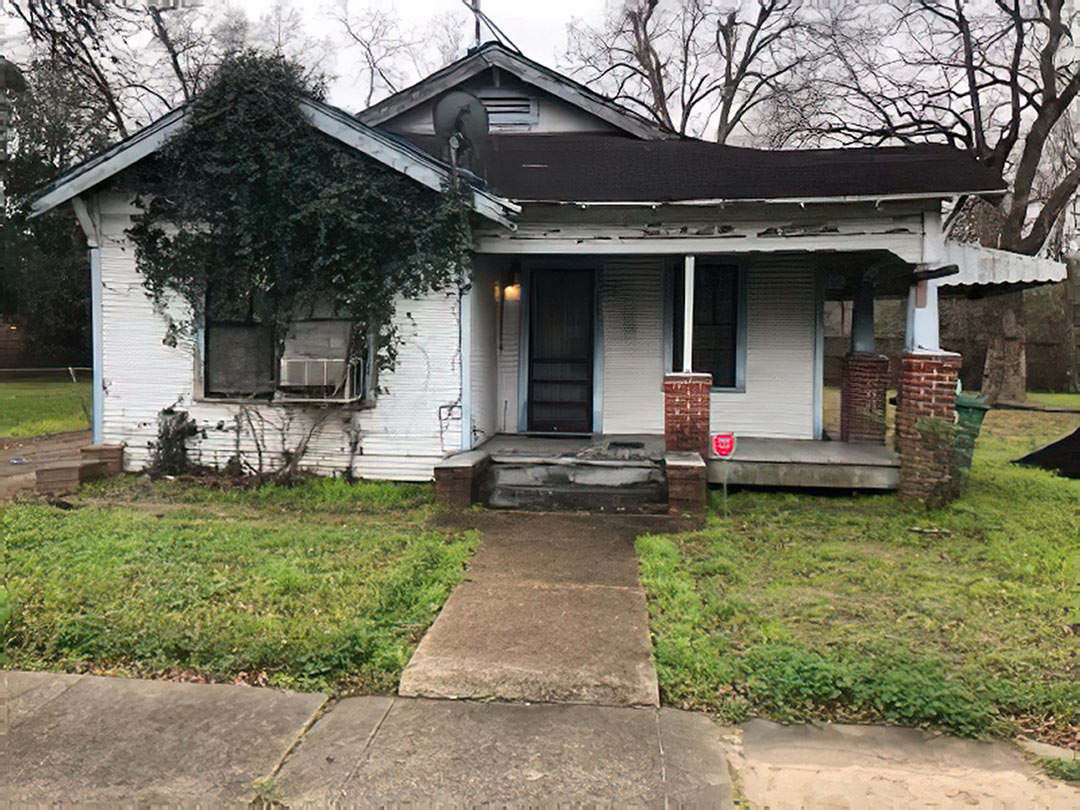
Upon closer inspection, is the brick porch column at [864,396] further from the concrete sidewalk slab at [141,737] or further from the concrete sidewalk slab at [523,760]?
the concrete sidewalk slab at [141,737]

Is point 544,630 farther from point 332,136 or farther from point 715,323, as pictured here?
point 715,323

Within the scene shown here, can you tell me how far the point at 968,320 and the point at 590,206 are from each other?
21.7 m

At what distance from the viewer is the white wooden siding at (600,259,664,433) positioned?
10312mm

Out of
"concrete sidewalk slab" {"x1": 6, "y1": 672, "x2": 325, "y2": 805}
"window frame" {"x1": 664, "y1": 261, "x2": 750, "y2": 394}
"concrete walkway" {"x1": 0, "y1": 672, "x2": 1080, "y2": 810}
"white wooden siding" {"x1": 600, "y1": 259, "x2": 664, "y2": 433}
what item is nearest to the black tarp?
"window frame" {"x1": 664, "y1": 261, "x2": 750, "y2": 394}

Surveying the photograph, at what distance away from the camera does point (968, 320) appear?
84.7 ft

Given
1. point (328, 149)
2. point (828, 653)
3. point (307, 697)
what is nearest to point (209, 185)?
point (328, 149)

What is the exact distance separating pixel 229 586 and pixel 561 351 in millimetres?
6040

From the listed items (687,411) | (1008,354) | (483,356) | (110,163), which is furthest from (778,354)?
(1008,354)

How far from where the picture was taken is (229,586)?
5.21m

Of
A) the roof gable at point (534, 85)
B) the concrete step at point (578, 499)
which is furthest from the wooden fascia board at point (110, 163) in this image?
the concrete step at point (578, 499)

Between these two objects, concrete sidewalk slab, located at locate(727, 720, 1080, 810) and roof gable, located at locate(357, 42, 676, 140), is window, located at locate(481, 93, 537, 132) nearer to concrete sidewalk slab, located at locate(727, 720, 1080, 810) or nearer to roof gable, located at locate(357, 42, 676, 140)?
roof gable, located at locate(357, 42, 676, 140)

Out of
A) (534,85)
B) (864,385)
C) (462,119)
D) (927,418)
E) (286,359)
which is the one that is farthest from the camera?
(534,85)

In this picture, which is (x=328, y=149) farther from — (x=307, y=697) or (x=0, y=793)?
(x=0, y=793)

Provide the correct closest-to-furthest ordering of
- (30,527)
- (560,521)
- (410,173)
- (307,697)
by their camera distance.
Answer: (307,697) → (30,527) → (560,521) → (410,173)
